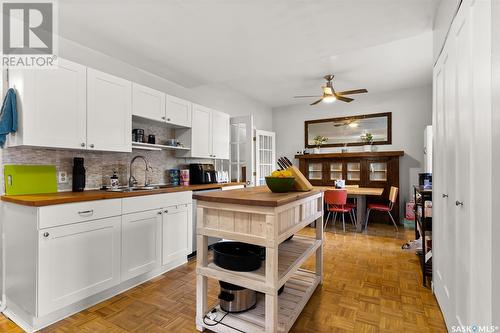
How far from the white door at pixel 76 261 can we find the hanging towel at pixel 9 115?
0.92 meters

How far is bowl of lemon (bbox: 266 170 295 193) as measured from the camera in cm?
186

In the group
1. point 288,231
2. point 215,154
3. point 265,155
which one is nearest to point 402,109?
point 265,155

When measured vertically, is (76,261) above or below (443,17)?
below

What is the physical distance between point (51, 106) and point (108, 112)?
501mm

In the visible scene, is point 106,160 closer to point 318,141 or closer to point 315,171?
point 315,171

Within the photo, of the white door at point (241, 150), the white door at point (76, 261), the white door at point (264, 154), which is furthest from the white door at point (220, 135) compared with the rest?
the white door at point (76, 261)

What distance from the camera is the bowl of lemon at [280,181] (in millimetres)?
1862

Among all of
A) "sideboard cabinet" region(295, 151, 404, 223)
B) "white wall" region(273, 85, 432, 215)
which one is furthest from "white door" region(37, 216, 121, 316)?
"white wall" region(273, 85, 432, 215)

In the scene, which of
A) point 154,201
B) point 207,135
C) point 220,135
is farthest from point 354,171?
point 154,201

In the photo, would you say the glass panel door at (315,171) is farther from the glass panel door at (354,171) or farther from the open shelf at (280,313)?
the open shelf at (280,313)

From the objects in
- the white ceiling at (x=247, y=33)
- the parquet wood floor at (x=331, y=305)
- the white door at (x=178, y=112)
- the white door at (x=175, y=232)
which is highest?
the white ceiling at (x=247, y=33)

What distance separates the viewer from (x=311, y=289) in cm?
225

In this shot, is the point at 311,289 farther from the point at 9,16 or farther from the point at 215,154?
the point at 9,16

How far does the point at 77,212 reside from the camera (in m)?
1.98
